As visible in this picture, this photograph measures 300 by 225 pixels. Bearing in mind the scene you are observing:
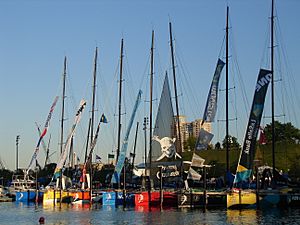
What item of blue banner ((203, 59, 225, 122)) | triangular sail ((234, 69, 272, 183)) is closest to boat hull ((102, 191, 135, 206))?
blue banner ((203, 59, 225, 122))

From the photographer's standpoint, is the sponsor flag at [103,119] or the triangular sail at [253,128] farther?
the sponsor flag at [103,119]

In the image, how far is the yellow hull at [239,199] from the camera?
6091 cm

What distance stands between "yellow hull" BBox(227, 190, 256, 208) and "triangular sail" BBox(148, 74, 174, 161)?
55.5 ft

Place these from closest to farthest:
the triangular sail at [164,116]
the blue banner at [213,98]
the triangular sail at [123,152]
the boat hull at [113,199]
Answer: the blue banner at [213,98], the triangular sail at [123,152], the boat hull at [113,199], the triangular sail at [164,116]

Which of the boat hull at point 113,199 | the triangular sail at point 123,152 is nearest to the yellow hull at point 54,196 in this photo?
the boat hull at point 113,199

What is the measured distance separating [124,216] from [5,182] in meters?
111

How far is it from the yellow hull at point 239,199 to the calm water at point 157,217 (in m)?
0.85

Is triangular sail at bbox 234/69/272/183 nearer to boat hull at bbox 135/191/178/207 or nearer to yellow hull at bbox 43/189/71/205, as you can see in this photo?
boat hull at bbox 135/191/178/207

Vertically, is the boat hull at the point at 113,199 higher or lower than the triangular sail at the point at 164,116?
lower

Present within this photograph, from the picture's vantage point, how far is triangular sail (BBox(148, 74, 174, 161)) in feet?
251

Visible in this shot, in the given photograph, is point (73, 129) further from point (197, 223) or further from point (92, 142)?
point (197, 223)

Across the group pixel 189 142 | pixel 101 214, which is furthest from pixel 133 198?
pixel 189 142

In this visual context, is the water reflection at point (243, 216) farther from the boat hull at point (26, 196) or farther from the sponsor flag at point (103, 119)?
the boat hull at point (26, 196)

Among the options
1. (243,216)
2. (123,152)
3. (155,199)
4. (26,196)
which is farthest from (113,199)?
(26,196)
